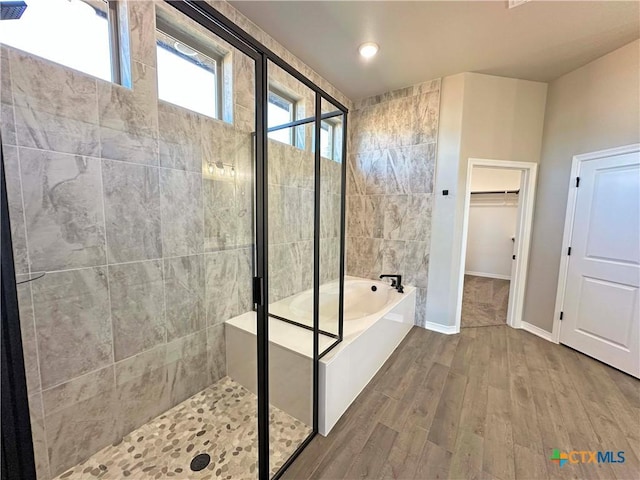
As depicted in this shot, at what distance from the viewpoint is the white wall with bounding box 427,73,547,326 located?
292 cm

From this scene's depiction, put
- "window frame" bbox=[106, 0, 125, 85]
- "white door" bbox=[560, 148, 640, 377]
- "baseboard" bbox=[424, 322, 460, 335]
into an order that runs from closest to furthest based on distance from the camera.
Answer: "window frame" bbox=[106, 0, 125, 85] < "white door" bbox=[560, 148, 640, 377] < "baseboard" bbox=[424, 322, 460, 335]

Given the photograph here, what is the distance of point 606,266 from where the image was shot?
8.14 ft

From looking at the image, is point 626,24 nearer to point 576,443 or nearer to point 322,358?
point 576,443

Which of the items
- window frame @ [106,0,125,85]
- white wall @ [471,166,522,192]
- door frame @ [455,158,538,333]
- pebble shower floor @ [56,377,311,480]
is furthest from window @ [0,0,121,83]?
white wall @ [471,166,522,192]

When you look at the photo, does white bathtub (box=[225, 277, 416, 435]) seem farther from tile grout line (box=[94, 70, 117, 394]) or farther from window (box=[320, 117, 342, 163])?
window (box=[320, 117, 342, 163])

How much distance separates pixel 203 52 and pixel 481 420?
3.39 m

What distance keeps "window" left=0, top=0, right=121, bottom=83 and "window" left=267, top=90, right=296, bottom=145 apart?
92 cm

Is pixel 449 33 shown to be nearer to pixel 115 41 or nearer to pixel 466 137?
pixel 466 137

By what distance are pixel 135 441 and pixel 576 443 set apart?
9.13 feet

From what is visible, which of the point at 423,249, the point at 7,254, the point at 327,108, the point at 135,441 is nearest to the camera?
the point at 7,254

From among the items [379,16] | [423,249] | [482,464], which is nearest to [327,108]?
[379,16]

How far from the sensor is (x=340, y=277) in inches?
83.0

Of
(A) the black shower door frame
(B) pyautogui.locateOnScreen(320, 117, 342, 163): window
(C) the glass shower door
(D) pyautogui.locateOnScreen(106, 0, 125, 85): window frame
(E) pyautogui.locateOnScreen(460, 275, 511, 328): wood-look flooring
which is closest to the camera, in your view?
(A) the black shower door frame

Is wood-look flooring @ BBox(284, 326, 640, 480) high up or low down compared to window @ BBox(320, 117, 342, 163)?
down
